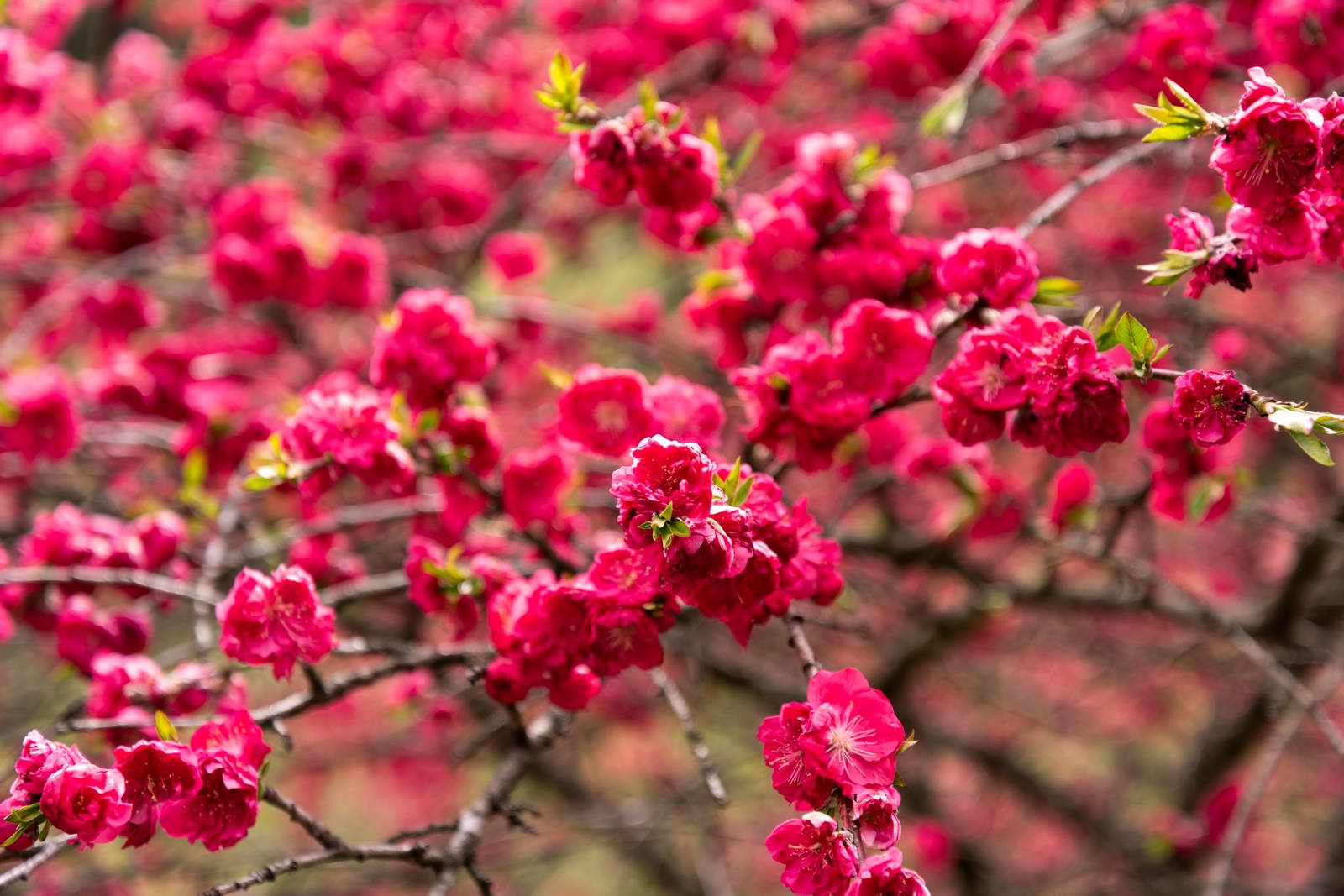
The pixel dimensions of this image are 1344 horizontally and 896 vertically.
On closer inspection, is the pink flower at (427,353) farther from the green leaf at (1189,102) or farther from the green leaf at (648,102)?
the green leaf at (1189,102)

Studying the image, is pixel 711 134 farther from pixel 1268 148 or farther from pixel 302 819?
pixel 302 819

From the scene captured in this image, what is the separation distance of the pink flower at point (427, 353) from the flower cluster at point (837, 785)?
87 centimetres

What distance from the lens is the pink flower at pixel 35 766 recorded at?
1201mm

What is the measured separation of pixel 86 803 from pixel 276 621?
325 mm

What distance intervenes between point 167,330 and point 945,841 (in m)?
3.33

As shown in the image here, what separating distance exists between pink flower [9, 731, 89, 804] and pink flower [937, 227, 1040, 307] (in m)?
1.32

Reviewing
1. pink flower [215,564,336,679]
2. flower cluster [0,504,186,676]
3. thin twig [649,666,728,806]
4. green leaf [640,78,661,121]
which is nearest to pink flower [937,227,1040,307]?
green leaf [640,78,661,121]

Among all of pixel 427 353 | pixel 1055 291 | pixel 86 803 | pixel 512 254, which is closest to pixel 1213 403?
pixel 1055 291

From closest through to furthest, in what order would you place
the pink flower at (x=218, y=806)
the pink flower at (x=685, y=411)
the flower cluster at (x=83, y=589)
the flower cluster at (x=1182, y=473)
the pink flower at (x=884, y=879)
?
the pink flower at (x=884, y=879)
the pink flower at (x=218, y=806)
the pink flower at (x=685, y=411)
the flower cluster at (x=1182, y=473)
the flower cluster at (x=83, y=589)

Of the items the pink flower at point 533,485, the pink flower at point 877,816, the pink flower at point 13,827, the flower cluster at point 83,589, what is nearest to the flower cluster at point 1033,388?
the pink flower at point 877,816

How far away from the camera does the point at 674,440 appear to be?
138cm

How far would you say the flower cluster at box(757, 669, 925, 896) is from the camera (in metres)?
1.10

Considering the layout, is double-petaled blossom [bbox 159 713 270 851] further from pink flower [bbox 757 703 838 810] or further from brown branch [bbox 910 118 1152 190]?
brown branch [bbox 910 118 1152 190]

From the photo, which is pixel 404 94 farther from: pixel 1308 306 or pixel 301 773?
pixel 1308 306
